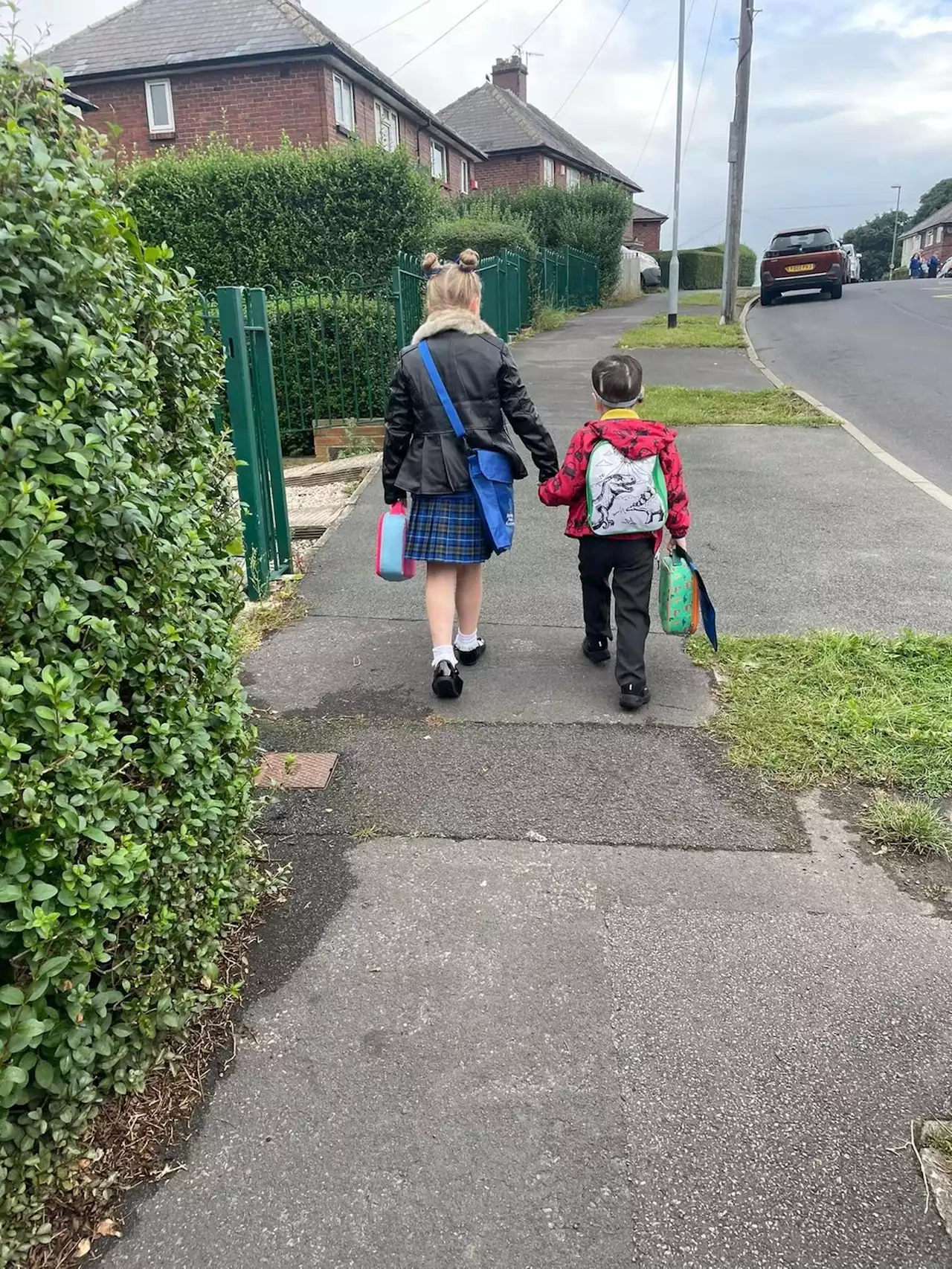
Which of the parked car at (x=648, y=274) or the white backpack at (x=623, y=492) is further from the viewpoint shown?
the parked car at (x=648, y=274)

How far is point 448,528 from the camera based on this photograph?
4234 millimetres

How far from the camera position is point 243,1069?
7.49ft

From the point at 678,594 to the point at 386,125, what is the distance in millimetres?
25346

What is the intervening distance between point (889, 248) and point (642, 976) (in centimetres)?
12148

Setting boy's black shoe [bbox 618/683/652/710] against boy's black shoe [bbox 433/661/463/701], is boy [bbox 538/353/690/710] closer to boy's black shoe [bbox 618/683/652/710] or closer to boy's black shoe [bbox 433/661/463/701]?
boy's black shoe [bbox 618/683/652/710]

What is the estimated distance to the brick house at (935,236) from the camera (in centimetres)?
8038

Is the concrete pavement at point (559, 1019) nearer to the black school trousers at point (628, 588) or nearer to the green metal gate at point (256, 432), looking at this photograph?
the black school trousers at point (628, 588)

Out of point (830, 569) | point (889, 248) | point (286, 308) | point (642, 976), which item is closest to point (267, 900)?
point (642, 976)

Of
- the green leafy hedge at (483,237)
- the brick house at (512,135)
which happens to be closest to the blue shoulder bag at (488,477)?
the green leafy hedge at (483,237)

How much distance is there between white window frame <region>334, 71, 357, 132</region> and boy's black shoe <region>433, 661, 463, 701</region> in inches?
837

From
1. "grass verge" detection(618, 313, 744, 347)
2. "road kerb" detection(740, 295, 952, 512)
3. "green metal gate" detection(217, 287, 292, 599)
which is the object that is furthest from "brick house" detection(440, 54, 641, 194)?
"green metal gate" detection(217, 287, 292, 599)

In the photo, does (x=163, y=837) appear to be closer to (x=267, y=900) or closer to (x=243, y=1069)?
(x=243, y=1069)

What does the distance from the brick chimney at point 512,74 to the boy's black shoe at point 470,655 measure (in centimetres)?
4577

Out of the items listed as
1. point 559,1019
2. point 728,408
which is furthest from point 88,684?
point 728,408
